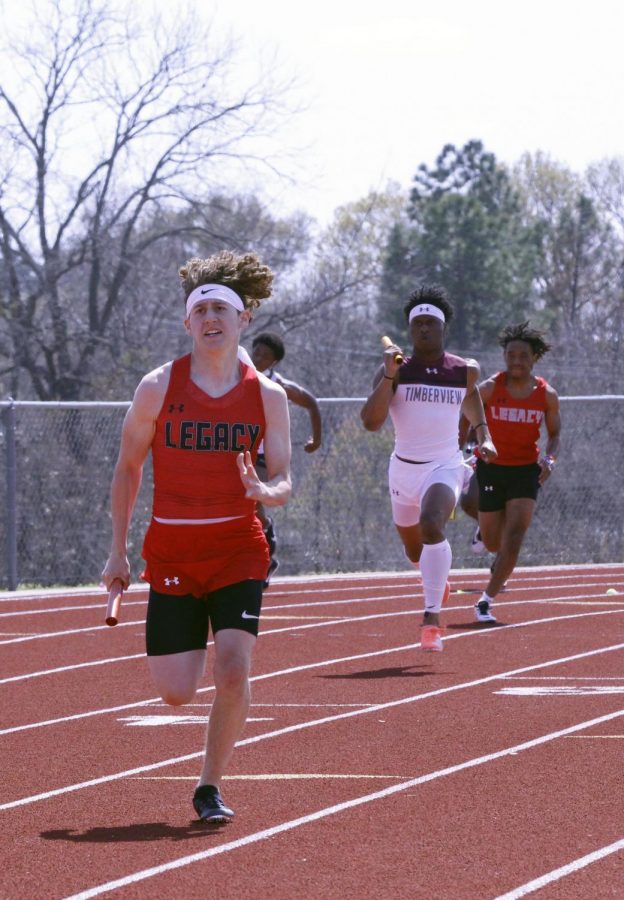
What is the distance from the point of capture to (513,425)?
14.0 m

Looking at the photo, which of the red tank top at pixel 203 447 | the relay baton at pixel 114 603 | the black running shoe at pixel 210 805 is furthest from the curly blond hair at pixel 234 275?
the black running shoe at pixel 210 805

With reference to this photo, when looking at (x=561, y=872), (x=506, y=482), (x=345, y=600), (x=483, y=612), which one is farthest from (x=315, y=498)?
(x=561, y=872)

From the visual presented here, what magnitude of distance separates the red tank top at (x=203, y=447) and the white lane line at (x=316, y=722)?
132cm

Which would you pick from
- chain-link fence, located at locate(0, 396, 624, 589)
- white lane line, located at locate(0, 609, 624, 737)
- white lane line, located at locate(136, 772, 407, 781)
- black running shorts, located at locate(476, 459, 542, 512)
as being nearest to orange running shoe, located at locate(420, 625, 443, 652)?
white lane line, located at locate(0, 609, 624, 737)

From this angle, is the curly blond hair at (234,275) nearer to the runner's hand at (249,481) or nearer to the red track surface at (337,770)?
the runner's hand at (249,481)

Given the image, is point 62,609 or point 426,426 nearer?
point 426,426

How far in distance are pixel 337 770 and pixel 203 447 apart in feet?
5.76

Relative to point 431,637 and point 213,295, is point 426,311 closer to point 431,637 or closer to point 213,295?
point 431,637

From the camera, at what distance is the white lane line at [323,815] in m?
5.41

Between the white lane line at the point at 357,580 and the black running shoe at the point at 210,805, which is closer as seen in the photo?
the black running shoe at the point at 210,805

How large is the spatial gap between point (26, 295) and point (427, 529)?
54.6 ft

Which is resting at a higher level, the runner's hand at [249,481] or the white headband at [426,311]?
the white headband at [426,311]

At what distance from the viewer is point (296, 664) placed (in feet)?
37.8

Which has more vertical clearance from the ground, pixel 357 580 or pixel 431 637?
pixel 357 580
